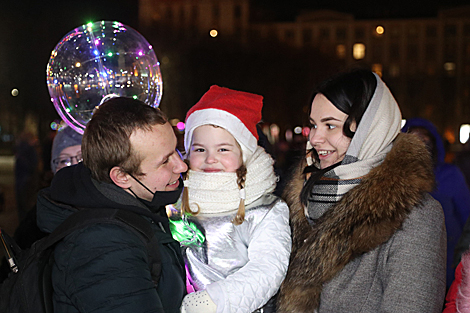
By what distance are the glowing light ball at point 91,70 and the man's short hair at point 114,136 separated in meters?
0.89

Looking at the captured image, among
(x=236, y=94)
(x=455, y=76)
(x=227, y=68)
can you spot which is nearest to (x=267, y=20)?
(x=227, y=68)

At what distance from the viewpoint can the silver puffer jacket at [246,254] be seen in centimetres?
180

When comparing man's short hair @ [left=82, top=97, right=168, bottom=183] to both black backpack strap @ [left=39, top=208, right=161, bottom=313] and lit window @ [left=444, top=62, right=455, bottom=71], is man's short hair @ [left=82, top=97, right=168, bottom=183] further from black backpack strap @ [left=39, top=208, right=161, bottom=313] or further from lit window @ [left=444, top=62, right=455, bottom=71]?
lit window @ [left=444, top=62, right=455, bottom=71]

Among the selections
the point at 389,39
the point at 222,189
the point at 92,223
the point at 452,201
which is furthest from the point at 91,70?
the point at 389,39

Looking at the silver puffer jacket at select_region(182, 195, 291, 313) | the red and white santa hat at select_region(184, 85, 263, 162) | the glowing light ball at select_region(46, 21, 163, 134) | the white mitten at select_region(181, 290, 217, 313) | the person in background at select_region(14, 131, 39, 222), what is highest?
the glowing light ball at select_region(46, 21, 163, 134)

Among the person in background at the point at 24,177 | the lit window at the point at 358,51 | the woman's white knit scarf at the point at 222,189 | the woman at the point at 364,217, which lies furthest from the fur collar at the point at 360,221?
Result: the lit window at the point at 358,51

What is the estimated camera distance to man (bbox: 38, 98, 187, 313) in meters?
1.37

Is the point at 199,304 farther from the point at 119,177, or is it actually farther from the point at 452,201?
the point at 452,201

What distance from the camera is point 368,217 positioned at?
174cm

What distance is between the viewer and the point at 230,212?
209 centimetres

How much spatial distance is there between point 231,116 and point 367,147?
2.29 feet

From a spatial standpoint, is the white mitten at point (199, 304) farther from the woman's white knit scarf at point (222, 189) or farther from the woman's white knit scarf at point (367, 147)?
the woman's white knit scarf at point (367, 147)

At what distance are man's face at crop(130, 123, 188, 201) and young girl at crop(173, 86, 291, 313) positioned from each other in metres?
0.40

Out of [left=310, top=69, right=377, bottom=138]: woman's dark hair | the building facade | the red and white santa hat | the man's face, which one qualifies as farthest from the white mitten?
the building facade
